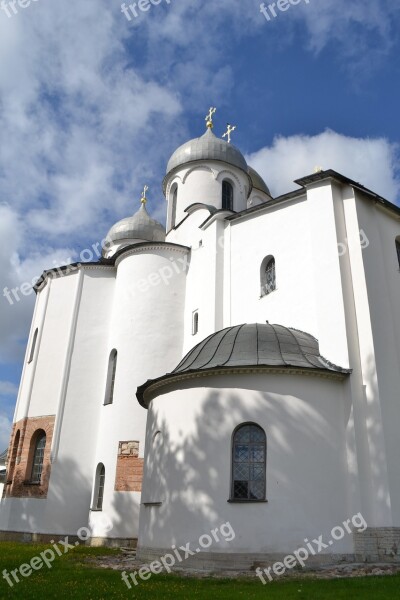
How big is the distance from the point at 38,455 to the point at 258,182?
681 inches

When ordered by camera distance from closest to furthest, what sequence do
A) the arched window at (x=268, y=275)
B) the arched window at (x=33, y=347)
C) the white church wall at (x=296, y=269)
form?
the white church wall at (x=296, y=269) < the arched window at (x=268, y=275) < the arched window at (x=33, y=347)

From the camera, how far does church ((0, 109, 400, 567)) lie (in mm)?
10258

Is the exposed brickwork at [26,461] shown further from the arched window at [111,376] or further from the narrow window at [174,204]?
the narrow window at [174,204]

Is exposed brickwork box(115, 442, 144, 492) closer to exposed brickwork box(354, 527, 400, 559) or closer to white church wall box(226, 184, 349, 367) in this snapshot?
white church wall box(226, 184, 349, 367)

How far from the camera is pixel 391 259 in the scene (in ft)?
Result: 45.4

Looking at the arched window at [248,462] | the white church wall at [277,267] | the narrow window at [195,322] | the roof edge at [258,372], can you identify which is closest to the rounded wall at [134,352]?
the narrow window at [195,322]

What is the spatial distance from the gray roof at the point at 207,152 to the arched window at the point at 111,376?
28.7ft

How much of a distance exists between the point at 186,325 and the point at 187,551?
8570 millimetres

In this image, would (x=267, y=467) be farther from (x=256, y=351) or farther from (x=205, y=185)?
(x=205, y=185)

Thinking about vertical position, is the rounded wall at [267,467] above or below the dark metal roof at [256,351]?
below

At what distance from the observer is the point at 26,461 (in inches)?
685

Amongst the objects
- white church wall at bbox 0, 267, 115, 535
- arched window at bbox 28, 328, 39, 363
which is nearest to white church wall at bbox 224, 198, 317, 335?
white church wall at bbox 0, 267, 115, 535

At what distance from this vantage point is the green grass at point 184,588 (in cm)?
716

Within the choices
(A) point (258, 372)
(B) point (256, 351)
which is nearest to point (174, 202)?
(B) point (256, 351)
